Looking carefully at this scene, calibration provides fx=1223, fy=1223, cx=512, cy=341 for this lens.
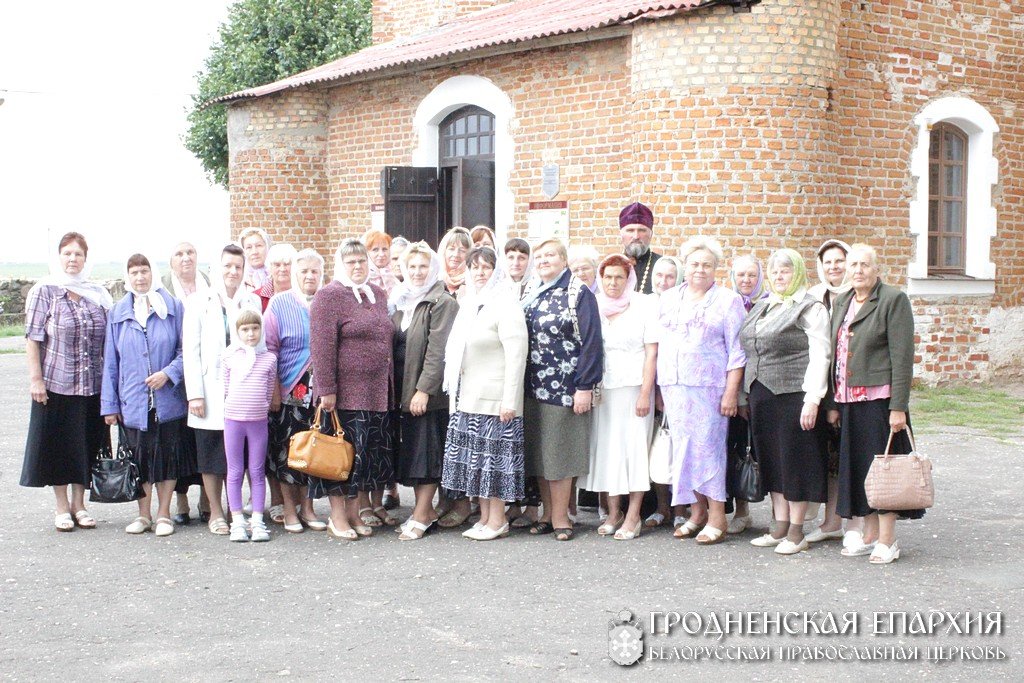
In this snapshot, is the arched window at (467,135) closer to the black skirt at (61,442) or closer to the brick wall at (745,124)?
the brick wall at (745,124)

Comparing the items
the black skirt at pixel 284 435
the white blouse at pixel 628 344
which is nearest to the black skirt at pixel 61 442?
the black skirt at pixel 284 435

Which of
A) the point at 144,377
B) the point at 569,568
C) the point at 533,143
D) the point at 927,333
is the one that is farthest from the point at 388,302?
the point at 927,333

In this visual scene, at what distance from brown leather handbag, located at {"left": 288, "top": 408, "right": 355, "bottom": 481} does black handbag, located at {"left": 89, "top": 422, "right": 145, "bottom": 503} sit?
107cm

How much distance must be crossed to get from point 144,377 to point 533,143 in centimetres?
834

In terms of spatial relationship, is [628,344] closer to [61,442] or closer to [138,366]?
[138,366]

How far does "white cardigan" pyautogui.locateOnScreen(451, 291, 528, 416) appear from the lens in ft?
23.2

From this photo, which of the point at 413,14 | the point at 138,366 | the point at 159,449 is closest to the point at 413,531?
the point at 159,449

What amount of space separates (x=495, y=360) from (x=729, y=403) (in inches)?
53.9

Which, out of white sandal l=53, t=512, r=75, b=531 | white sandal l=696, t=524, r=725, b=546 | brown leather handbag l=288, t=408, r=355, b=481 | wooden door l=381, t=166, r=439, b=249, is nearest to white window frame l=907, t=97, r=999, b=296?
wooden door l=381, t=166, r=439, b=249

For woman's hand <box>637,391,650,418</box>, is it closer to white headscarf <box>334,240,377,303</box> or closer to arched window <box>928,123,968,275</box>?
white headscarf <box>334,240,377,303</box>

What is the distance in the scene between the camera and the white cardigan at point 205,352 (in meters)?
7.27

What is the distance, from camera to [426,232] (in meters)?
16.1

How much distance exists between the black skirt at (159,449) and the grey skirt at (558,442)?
6.84 ft

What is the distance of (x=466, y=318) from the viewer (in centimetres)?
721
